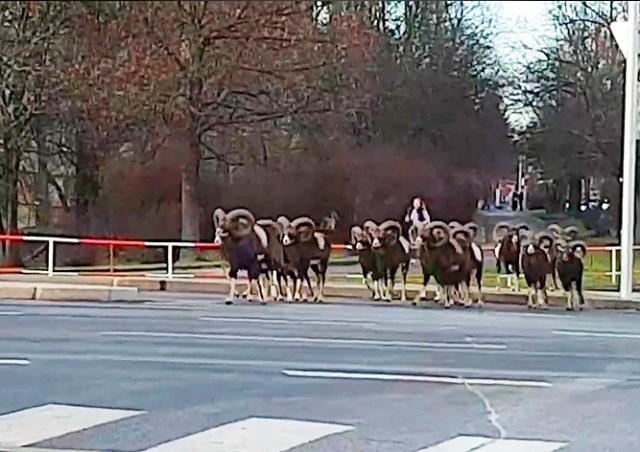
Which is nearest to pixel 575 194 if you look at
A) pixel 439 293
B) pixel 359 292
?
pixel 359 292

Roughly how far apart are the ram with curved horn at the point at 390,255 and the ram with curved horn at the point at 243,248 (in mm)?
1871

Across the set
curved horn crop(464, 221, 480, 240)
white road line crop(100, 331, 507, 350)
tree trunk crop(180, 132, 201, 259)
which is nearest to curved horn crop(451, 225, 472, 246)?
curved horn crop(464, 221, 480, 240)

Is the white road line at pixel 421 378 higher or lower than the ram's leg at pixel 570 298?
lower

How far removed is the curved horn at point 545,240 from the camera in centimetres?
2252

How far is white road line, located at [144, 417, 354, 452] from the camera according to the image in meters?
8.82

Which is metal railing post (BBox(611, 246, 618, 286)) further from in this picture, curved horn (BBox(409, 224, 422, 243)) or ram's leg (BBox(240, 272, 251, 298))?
ram's leg (BBox(240, 272, 251, 298))

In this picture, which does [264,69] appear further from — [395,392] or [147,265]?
[395,392]

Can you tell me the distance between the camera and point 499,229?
2459 centimetres

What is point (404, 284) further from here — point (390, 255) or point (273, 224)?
point (273, 224)

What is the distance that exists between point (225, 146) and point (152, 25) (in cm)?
2287

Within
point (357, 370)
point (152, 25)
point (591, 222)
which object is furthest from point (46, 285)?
point (152, 25)

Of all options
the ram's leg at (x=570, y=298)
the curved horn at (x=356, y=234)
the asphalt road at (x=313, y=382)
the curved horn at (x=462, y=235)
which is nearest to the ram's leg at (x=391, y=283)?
the curved horn at (x=356, y=234)

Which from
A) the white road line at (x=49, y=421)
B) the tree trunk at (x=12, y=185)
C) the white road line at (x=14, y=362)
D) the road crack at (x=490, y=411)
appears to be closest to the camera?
the white road line at (x=49, y=421)

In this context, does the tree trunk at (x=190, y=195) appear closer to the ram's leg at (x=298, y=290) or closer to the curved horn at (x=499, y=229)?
the ram's leg at (x=298, y=290)
